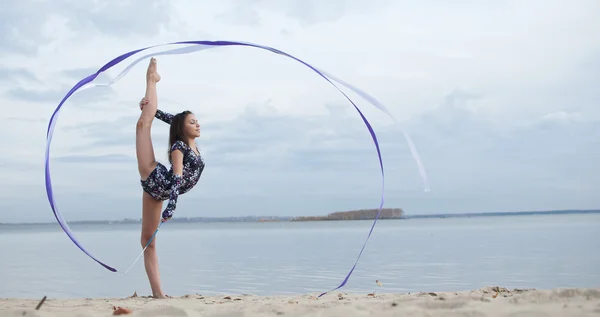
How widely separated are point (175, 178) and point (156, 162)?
354mm

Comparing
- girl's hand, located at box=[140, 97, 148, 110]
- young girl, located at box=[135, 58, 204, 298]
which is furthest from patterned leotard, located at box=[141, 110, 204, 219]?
girl's hand, located at box=[140, 97, 148, 110]

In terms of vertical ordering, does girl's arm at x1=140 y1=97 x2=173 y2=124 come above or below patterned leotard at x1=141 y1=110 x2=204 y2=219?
above

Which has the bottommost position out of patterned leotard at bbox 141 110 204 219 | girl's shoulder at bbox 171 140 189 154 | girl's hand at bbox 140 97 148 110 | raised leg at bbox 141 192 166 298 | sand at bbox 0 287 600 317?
sand at bbox 0 287 600 317

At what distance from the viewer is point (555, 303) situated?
4.32 meters

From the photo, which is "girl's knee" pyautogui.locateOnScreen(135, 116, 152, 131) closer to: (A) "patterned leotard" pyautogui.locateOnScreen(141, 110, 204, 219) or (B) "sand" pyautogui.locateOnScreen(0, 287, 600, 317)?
(A) "patterned leotard" pyautogui.locateOnScreen(141, 110, 204, 219)

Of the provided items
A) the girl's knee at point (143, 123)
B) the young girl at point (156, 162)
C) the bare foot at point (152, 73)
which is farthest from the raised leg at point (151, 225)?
the bare foot at point (152, 73)

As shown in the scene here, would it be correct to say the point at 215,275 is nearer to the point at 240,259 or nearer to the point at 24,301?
the point at 240,259

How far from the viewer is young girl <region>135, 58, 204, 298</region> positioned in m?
5.83

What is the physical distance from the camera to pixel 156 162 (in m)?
5.95

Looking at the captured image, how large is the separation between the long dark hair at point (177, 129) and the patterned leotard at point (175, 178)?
0.10 metres

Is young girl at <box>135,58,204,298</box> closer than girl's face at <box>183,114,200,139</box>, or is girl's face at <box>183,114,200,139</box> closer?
young girl at <box>135,58,204,298</box>

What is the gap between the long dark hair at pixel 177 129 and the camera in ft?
19.8

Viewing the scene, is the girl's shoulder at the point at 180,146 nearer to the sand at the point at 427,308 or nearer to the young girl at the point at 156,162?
the young girl at the point at 156,162

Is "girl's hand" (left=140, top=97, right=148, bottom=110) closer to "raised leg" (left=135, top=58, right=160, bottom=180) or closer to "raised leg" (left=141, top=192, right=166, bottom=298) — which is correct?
"raised leg" (left=135, top=58, right=160, bottom=180)
